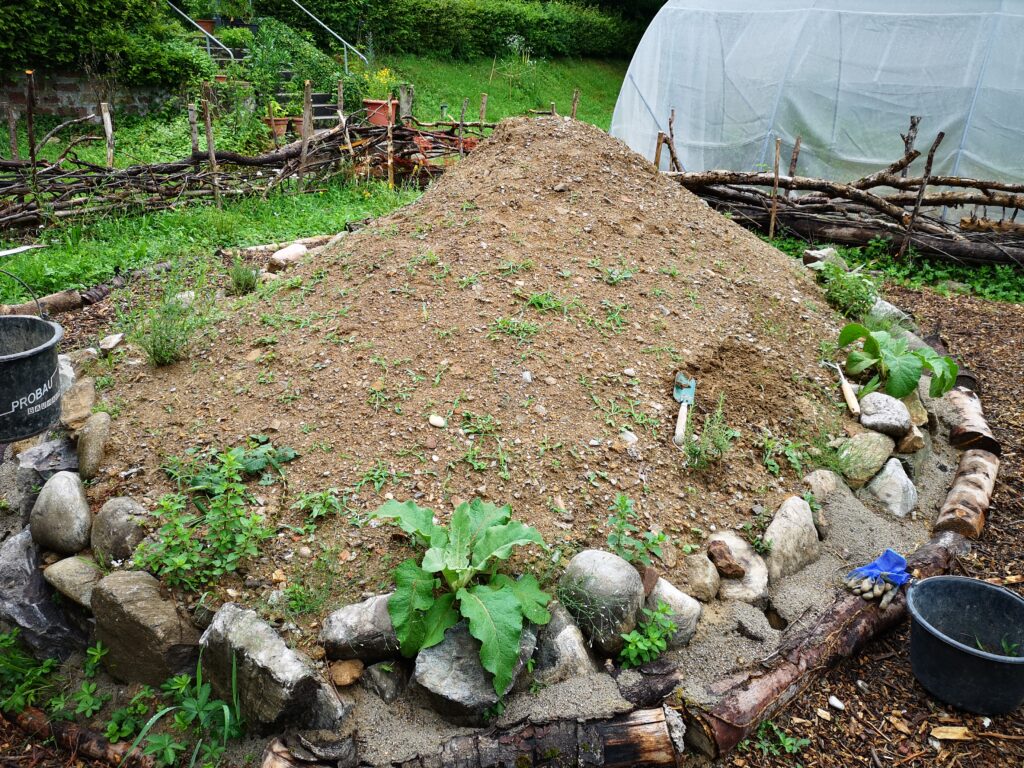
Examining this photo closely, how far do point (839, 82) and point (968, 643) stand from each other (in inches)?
345

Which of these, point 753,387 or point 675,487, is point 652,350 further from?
point 675,487

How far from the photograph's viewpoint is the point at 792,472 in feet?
11.9

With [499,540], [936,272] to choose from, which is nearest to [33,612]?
[499,540]

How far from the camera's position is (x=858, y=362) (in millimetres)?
4352

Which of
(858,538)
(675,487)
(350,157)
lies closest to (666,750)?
(675,487)

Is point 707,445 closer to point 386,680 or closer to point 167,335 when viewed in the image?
point 386,680

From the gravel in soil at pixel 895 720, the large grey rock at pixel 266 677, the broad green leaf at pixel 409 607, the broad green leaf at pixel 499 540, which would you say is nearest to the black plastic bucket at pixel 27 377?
the large grey rock at pixel 266 677

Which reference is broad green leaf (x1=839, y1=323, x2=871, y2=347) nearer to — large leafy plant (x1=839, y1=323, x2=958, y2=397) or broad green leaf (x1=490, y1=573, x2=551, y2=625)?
large leafy plant (x1=839, y1=323, x2=958, y2=397)

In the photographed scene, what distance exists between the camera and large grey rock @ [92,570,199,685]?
8.23 ft

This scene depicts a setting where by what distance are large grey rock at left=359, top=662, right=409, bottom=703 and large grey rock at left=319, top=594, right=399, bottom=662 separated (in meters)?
0.04

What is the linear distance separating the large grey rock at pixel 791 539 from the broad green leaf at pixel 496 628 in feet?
4.46

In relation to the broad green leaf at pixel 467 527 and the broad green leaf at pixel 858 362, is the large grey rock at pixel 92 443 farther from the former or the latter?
the broad green leaf at pixel 858 362

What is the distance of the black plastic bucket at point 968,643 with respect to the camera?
2.49m

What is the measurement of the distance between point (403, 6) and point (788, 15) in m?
11.0
